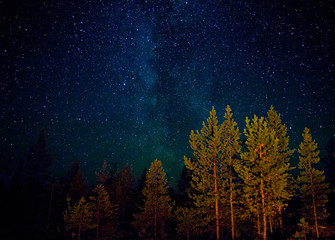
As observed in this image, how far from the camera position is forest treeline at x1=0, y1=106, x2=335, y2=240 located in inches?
704

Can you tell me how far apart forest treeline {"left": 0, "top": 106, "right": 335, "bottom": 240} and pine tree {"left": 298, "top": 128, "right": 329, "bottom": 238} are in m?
0.10

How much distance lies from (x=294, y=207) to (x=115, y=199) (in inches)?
1289

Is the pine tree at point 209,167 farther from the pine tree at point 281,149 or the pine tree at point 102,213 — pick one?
the pine tree at point 102,213

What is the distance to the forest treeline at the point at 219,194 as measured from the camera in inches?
704

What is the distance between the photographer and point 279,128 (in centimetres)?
2378

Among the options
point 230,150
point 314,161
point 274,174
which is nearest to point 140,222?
point 230,150

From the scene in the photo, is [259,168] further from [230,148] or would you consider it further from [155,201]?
[155,201]

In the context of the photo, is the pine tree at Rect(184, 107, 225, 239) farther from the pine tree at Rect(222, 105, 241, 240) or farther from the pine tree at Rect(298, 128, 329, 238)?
the pine tree at Rect(298, 128, 329, 238)

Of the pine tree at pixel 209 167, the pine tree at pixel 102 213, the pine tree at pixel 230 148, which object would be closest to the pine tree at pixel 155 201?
the pine tree at pixel 102 213

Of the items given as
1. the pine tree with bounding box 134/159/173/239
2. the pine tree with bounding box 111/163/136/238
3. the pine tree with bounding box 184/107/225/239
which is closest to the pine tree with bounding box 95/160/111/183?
the pine tree with bounding box 111/163/136/238

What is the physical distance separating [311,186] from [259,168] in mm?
12524

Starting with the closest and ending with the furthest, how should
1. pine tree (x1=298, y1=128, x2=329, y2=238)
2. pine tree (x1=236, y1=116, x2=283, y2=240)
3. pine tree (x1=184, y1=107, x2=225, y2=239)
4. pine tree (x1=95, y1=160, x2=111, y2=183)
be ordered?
pine tree (x1=236, y1=116, x2=283, y2=240)
pine tree (x1=184, y1=107, x2=225, y2=239)
pine tree (x1=298, y1=128, x2=329, y2=238)
pine tree (x1=95, y1=160, x2=111, y2=183)

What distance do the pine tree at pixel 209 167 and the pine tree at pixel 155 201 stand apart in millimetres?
7072

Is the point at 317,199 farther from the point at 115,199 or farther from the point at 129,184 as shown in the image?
the point at 129,184
